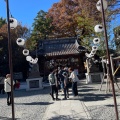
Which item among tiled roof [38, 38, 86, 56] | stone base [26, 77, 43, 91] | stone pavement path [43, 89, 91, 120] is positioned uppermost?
tiled roof [38, 38, 86, 56]

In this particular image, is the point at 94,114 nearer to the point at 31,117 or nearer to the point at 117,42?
the point at 31,117

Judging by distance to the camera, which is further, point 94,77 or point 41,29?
point 41,29

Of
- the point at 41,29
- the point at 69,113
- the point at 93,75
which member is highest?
the point at 41,29

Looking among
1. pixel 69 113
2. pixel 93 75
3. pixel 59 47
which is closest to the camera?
pixel 69 113

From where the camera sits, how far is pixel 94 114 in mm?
6602

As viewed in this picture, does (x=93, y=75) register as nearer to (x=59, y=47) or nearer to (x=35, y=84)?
(x=35, y=84)

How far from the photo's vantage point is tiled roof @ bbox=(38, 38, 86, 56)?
77.7 ft

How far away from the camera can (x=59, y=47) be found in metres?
25.4

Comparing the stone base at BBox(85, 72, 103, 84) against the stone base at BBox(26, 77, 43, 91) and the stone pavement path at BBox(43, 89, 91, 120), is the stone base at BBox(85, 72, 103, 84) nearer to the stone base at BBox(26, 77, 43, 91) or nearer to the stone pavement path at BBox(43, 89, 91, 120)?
the stone base at BBox(26, 77, 43, 91)

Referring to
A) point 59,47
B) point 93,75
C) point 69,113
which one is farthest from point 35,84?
point 59,47

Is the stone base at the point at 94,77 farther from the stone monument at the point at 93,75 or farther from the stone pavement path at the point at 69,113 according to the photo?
the stone pavement path at the point at 69,113

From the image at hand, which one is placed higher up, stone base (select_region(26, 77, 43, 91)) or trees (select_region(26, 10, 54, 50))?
trees (select_region(26, 10, 54, 50))

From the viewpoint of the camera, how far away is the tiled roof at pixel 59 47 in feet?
77.7

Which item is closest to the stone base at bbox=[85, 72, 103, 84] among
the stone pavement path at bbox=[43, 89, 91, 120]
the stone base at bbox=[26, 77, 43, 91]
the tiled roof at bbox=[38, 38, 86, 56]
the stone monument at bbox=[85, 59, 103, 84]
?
the stone monument at bbox=[85, 59, 103, 84]
